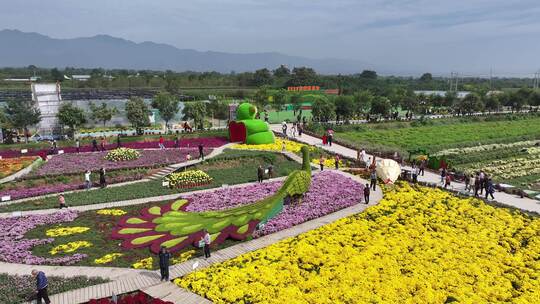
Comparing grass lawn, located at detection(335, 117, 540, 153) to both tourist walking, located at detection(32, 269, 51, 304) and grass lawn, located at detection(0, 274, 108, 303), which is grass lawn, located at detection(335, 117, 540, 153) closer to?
grass lawn, located at detection(0, 274, 108, 303)

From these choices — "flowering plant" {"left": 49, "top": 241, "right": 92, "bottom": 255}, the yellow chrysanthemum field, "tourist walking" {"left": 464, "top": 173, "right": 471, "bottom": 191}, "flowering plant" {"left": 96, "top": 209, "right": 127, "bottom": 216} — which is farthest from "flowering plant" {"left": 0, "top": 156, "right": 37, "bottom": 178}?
"tourist walking" {"left": 464, "top": 173, "right": 471, "bottom": 191}

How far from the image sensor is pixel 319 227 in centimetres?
2070

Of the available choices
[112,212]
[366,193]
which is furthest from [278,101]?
[112,212]

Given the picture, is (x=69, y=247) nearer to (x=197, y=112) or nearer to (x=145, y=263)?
(x=145, y=263)

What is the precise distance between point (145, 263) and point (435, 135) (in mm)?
41916

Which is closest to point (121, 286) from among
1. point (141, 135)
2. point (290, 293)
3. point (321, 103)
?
point (290, 293)

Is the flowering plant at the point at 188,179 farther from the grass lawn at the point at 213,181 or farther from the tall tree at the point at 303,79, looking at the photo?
the tall tree at the point at 303,79

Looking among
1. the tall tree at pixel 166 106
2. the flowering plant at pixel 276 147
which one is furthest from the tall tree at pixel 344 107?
the tall tree at pixel 166 106

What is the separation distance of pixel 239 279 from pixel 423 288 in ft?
21.5

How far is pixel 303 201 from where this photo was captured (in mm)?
23797

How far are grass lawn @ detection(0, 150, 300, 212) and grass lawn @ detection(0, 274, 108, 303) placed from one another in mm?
8871

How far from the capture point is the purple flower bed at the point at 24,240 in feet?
55.9

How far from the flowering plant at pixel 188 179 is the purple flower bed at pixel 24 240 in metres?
6.55

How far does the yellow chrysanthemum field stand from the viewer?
14625 mm
